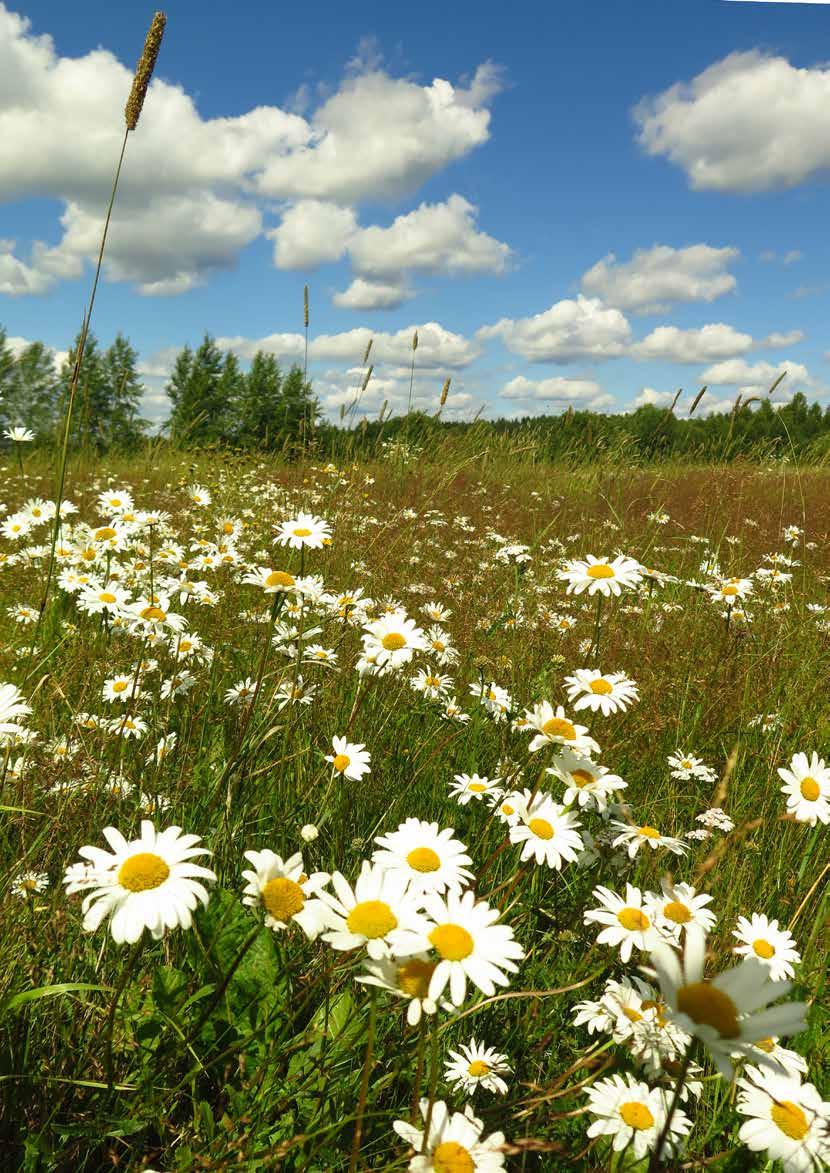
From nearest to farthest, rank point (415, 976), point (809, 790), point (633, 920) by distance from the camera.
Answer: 1. point (415, 976)
2. point (633, 920)
3. point (809, 790)

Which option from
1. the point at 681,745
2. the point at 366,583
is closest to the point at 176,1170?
the point at 681,745

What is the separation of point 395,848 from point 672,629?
2.90 m

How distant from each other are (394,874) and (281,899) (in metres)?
0.19

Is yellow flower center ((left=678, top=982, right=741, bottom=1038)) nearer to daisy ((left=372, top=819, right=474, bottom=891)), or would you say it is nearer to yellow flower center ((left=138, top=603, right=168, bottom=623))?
daisy ((left=372, top=819, right=474, bottom=891))

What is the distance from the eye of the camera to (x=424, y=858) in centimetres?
115

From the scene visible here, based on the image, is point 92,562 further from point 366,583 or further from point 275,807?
point 275,807

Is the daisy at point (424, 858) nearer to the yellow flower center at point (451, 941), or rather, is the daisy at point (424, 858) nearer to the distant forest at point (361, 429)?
the yellow flower center at point (451, 941)

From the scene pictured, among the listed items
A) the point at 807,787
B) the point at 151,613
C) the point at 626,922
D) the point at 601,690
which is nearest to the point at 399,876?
the point at 626,922

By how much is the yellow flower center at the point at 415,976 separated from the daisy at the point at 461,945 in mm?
10

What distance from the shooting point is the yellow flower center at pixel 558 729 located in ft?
4.50

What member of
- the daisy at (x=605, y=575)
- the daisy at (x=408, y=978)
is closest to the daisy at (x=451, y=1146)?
the daisy at (x=408, y=978)

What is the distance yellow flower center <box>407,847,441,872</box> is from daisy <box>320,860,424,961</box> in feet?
0.41

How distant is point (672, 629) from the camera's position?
12.1 ft

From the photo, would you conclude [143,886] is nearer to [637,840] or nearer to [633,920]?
[633,920]
